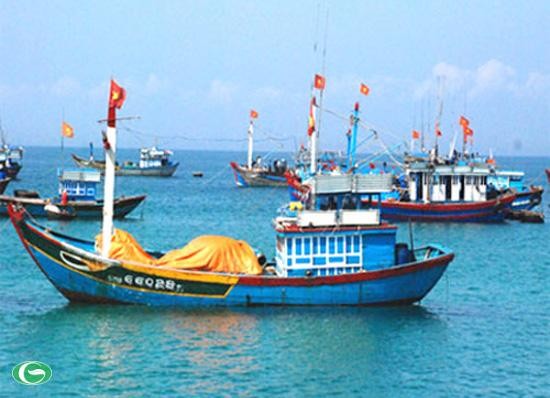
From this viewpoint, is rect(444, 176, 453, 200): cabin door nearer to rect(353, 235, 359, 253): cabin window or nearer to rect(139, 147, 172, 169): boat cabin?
rect(353, 235, 359, 253): cabin window

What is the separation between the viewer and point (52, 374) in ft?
78.9

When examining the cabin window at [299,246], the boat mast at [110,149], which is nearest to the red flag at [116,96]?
the boat mast at [110,149]

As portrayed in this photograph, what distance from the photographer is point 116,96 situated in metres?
30.0

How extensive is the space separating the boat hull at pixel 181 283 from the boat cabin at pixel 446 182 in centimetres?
3095

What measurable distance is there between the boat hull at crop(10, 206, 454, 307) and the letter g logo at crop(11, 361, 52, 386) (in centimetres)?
527

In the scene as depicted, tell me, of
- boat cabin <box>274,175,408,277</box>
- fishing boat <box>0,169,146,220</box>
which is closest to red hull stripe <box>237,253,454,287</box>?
boat cabin <box>274,175,408,277</box>

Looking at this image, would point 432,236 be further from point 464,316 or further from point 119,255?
point 119,255

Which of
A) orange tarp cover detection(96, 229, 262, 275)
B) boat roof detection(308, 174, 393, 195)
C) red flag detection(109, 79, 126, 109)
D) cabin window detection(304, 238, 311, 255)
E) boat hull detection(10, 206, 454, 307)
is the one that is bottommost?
boat hull detection(10, 206, 454, 307)

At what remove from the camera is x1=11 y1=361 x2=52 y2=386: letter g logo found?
77.6ft

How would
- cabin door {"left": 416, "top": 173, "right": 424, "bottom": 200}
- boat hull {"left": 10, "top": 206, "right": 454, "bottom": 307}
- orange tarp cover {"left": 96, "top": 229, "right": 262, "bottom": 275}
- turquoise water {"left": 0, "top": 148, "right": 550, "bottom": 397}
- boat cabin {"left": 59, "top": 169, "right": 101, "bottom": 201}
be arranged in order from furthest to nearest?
cabin door {"left": 416, "top": 173, "right": 424, "bottom": 200} < boat cabin {"left": 59, "top": 169, "right": 101, "bottom": 201} < orange tarp cover {"left": 96, "top": 229, "right": 262, "bottom": 275} < boat hull {"left": 10, "top": 206, "right": 454, "bottom": 307} < turquoise water {"left": 0, "top": 148, "right": 550, "bottom": 397}

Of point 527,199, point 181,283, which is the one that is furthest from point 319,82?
point 527,199

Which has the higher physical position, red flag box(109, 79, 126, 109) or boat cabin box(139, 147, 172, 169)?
red flag box(109, 79, 126, 109)

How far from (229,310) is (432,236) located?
89.1 feet

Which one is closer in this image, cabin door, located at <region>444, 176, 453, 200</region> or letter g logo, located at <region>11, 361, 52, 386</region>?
letter g logo, located at <region>11, 361, 52, 386</region>
